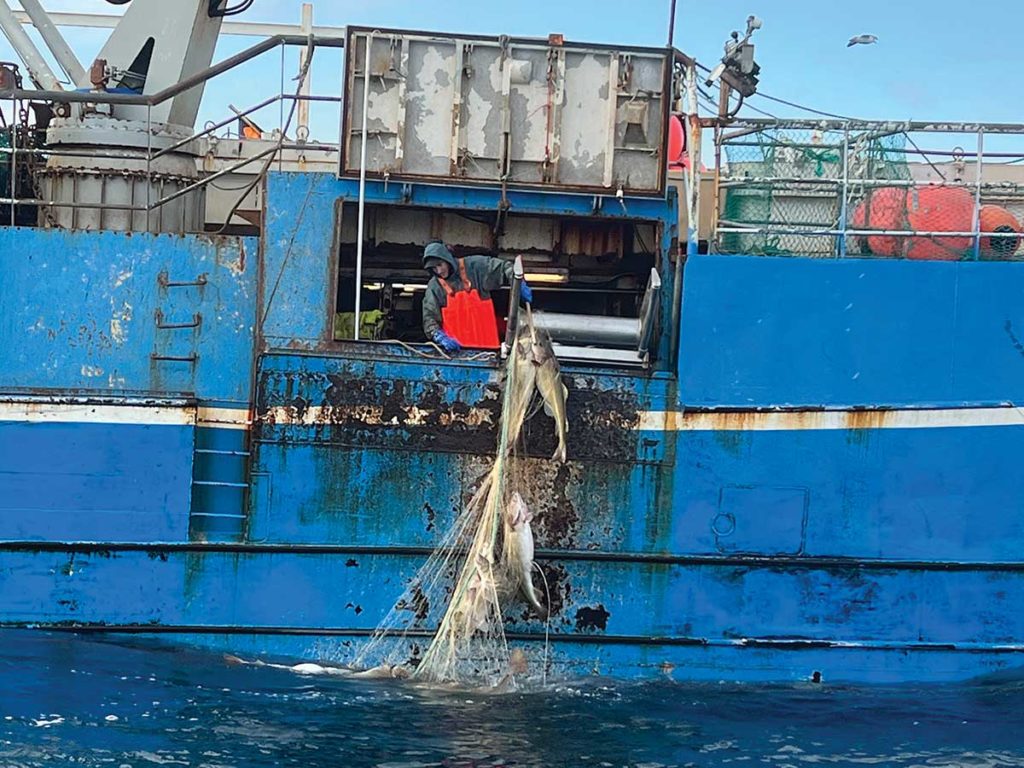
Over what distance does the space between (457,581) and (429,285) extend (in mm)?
1968

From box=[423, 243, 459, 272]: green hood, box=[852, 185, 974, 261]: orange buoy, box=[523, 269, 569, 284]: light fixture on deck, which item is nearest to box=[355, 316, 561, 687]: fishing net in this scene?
box=[423, 243, 459, 272]: green hood

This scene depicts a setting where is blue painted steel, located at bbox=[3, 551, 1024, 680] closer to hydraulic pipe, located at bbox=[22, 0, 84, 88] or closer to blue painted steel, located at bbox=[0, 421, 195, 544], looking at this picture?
blue painted steel, located at bbox=[0, 421, 195, 544]

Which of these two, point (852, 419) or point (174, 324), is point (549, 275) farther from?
point (174, 324)

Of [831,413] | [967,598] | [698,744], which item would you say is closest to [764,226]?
[831,413]

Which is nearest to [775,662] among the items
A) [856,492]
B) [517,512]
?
[856,492]

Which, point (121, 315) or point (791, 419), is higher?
point (121, 315)

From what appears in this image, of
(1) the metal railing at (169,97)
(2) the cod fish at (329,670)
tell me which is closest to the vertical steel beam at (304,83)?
(1) the metal railing at (169,97)

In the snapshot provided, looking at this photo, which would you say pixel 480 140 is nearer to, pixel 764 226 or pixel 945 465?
pixel 764 226

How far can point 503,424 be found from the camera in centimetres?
788

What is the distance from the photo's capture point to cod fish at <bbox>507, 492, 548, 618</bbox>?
7.73 meters

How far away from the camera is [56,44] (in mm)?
10086

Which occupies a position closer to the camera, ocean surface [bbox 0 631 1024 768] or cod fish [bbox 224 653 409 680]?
ocean surface [bbox 0 631 1024 768]

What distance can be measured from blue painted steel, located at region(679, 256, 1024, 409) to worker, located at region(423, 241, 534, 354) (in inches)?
49.6

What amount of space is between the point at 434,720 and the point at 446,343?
7.93 feet
